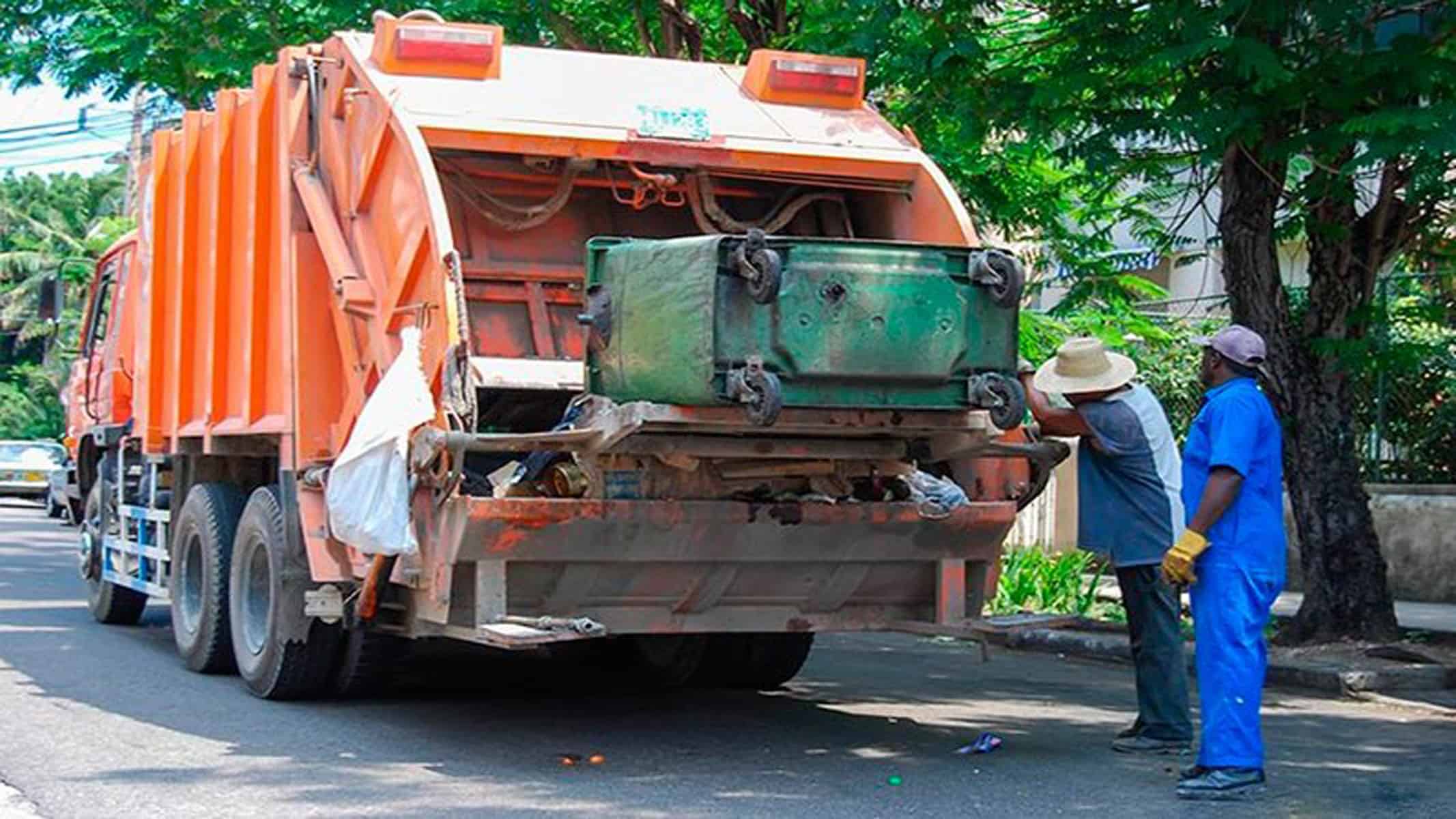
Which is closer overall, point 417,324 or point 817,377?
point 817,377

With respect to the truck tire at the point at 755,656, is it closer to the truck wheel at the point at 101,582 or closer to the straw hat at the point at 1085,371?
the straw hat at the point at 1085,371

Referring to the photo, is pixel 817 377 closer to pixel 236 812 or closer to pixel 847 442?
pixel 847 442

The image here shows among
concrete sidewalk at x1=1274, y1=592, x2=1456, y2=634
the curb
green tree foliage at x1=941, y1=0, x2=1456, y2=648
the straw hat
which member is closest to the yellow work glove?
the straw hat

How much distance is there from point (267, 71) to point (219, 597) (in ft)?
8.31

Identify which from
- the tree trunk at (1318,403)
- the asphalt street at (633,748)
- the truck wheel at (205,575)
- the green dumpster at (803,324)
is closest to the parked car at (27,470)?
the asphalt street at (633,748)

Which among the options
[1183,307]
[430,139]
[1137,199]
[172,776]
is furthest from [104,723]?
[1183,307]

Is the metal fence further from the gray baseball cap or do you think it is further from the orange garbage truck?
the gray baseball cap

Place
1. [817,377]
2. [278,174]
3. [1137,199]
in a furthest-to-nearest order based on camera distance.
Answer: [1137,199] < [278,174] < [817,377]

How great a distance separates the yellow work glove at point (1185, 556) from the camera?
697 cm

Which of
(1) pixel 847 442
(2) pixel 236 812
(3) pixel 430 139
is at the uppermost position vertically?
(3) pixel 430 139

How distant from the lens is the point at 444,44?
846 cm

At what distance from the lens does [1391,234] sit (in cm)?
1191

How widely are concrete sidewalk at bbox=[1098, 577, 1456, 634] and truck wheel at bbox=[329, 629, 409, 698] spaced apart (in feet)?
15.6

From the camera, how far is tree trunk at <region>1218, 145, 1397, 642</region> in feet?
38.6
